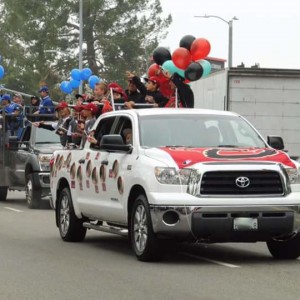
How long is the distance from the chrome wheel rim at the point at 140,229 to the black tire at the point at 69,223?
2.56 metres

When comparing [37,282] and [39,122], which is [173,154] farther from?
[39,122]

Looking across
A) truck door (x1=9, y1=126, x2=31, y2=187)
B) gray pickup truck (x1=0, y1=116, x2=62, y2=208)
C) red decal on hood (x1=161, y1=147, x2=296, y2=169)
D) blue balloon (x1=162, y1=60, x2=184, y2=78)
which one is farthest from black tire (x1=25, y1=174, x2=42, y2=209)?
red decal on hood (x1=161, y1=147, x2=296, y2=169)

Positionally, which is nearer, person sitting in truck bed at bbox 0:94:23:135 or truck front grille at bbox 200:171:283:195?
truck front grille at bbox 200:171:283:195

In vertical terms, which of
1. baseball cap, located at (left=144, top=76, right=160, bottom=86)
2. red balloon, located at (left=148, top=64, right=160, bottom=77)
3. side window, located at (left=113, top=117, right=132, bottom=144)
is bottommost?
side window, located at (left=113, top=117, right=132, bottom=144)

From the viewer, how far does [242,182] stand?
11398 millimetres

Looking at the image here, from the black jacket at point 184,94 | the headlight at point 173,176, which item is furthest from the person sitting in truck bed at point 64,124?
the headlight at point 173,176

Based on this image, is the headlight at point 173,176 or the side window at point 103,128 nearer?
the headlight at point 173,176

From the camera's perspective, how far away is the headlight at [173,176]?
11.3 metres

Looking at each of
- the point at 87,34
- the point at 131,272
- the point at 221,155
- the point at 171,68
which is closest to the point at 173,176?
the point at 221,155

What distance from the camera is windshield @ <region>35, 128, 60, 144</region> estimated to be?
73.8 ft

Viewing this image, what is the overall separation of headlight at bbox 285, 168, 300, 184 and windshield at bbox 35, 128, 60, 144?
11.4 meters

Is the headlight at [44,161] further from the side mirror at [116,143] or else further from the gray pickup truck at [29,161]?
the side mirror at [116,143]

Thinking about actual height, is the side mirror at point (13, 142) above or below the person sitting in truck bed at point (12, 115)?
below

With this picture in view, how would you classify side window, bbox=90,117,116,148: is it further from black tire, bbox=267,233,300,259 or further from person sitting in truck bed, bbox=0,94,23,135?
person sitting in truck bed, bbox=0,94,23,135
